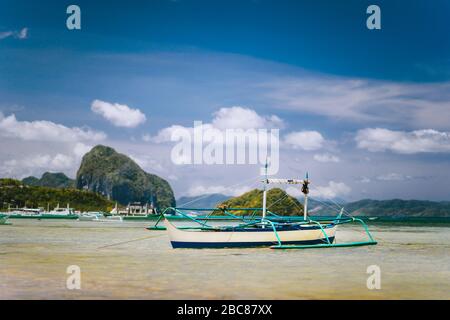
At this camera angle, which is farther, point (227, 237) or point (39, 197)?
point (39, 197)

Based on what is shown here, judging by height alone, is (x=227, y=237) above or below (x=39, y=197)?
below

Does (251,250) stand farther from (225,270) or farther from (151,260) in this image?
(225,270)

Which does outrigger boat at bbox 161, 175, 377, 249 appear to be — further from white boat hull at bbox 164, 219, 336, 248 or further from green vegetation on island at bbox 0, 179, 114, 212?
green vegetation on island at bbox 0, 179, 114, 212

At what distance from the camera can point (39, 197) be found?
144m

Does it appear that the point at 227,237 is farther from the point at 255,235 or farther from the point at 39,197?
the point at 39,197

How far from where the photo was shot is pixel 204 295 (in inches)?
498

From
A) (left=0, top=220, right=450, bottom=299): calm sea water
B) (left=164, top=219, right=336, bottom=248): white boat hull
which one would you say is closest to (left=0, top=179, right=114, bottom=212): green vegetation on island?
(left=164, top=219, right=336, bottom=248): white boat hull

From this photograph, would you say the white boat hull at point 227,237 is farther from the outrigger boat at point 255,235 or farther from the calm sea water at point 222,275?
the calm sea water at point 222,275

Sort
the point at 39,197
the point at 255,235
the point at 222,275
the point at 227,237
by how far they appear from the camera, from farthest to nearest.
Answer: the point at 39,197 → the point at 255,235 → the point at 227,237 → the point at 222,275

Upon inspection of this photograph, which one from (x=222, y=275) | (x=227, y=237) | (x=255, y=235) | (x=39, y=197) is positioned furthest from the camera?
(x=39, y=197)

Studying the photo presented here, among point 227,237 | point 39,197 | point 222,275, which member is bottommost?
point 222,275

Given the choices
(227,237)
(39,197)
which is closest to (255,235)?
(227,237)
